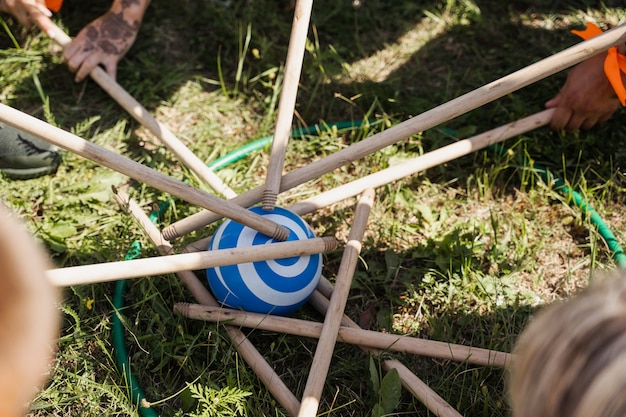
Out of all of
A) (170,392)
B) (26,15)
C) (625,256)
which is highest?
(26,15)

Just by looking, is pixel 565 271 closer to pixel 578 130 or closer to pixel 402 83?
pixel 578 130

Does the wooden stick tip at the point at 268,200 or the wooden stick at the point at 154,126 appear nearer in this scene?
the wooden stick tip at the point at 268,200

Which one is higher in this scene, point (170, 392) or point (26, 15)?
point (26, 15)

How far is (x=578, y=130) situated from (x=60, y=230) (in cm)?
214

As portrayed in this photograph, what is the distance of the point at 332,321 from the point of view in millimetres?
2145

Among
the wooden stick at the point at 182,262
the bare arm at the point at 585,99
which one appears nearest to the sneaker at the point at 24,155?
the wooden stick at the point at 182,262

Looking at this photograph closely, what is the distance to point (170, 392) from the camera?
7.10 ft

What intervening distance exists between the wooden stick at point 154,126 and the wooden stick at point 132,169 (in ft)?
1.32

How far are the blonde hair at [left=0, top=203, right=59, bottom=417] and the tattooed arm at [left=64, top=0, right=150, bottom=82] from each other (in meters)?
2.09

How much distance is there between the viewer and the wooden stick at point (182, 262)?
183 cm

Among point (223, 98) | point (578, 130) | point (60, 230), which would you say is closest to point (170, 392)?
point (60, 230)

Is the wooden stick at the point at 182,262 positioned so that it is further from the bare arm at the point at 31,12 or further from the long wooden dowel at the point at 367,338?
the bare arm at the point at 31,12

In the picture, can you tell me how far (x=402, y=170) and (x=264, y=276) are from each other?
0.71 m

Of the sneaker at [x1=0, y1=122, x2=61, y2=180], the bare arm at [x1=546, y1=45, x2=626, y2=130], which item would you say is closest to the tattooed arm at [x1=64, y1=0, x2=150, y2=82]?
the sneaker at [x1=0, y1=122, x2=61, y2=180]
